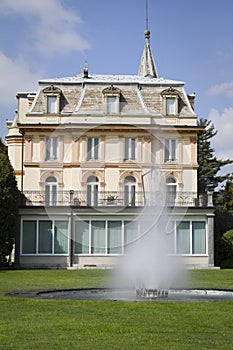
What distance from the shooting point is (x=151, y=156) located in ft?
118

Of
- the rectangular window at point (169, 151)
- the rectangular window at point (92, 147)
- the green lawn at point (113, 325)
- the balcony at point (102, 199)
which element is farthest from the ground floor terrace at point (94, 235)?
the green lawn at point (113, 325)

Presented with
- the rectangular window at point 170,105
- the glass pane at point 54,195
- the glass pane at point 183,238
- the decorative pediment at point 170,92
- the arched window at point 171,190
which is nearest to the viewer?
the glass pane at point 183,238

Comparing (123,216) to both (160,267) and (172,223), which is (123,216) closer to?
(172,223)

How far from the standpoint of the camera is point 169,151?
3794 centimetres

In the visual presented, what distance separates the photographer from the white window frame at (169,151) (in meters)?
37.8

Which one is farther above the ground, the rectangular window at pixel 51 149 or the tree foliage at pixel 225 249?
the rectangular window at pixel 51 149

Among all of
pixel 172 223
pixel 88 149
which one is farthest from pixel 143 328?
pixel 88 149

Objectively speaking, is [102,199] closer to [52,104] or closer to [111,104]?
[111,104]

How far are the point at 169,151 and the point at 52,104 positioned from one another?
864 centimetres

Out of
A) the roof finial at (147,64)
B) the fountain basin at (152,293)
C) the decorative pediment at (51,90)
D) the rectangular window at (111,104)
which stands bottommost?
the fountain basin at (152,293)

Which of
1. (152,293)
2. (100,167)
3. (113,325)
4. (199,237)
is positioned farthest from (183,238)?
(113,325)

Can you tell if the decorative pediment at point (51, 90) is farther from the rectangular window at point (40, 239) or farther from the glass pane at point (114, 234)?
the glass pane at point (114, 234)

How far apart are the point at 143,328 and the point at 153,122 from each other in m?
32.4

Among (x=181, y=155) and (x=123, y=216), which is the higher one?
(x=181, y=155)
